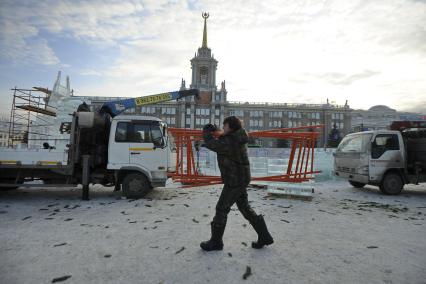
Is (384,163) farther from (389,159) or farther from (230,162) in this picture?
(230,162)

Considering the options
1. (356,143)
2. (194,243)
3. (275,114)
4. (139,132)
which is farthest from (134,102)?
(275,114)

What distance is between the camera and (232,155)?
12.0 feet

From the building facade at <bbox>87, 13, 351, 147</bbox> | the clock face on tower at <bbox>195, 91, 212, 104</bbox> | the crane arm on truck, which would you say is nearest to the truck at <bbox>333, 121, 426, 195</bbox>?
the crane arm on truck

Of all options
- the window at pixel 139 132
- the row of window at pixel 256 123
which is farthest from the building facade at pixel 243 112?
the window at pixel 139 132

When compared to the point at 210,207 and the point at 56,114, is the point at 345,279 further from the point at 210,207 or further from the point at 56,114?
the point at 56,114

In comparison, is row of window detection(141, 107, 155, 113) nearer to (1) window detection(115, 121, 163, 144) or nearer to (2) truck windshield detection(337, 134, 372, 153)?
(2) truck windshield detection(337, 134, 372, 153)

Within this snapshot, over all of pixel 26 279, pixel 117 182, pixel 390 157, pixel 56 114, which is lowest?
pixel 26 279

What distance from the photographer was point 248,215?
12.6 ft

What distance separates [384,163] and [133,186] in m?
9.09

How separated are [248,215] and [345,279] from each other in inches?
57.5

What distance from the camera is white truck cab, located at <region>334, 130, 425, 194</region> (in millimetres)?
9289

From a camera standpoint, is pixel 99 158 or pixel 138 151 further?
pixel 99 158

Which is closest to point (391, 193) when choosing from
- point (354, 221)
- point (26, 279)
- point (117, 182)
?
point (354, 221)

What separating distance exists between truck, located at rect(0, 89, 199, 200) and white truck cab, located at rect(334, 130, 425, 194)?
23.7 ft
